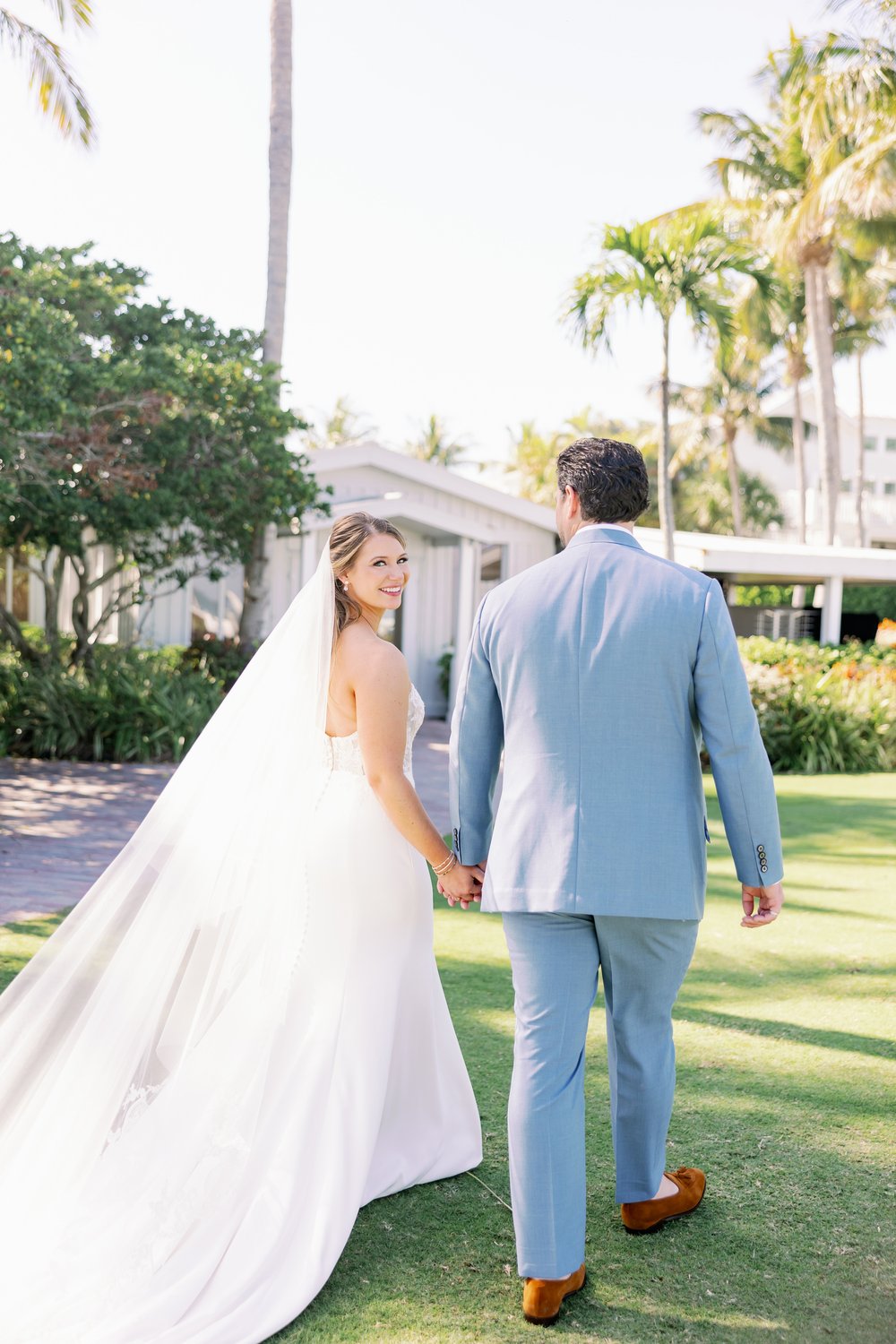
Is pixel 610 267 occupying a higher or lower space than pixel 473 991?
higher

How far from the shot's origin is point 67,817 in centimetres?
980

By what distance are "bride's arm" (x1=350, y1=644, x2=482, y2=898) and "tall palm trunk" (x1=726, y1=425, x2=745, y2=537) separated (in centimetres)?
4230

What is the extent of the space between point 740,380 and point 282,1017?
46207mm

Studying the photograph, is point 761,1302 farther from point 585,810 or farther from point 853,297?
point 853,297

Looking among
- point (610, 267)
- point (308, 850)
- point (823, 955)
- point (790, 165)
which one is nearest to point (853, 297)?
point (790, 165)

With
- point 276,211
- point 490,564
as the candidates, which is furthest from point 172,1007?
point 490,564

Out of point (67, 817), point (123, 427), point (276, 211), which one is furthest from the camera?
point (276, 211)

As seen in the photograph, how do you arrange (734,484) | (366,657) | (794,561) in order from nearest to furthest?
1. (366,657)
2. (794,561)
3. (734,484)

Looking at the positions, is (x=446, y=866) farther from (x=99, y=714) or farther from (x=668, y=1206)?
(x=99, y=714)

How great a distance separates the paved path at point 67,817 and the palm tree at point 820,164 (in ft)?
49.5

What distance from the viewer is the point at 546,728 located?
2.90m

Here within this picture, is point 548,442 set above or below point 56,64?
above

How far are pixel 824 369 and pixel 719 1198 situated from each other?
2650 cm

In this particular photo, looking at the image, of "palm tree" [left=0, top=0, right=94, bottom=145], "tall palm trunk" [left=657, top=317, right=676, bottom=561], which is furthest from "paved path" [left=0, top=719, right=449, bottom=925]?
"palm tree" [left=0, top=0, right=94, bottom=145]
